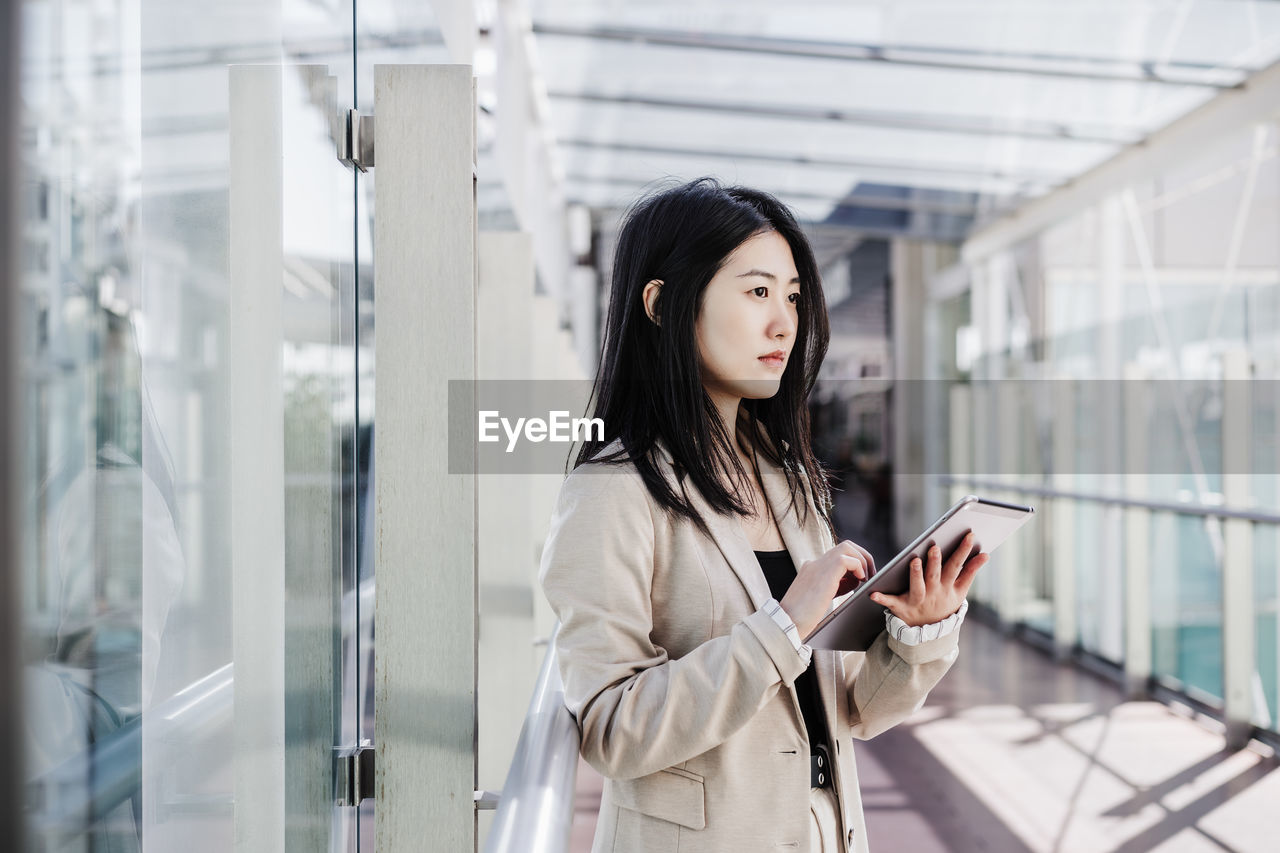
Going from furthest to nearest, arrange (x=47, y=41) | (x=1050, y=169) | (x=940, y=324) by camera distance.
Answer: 1. (x=940, y=324)
2. (x=1050, y=169)
3. (x=47, y=41)

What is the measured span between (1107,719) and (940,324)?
549cm

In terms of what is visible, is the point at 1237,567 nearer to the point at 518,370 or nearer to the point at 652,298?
the point at 518,370

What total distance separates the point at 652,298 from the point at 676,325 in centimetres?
6

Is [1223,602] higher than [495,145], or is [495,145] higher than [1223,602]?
[495,145]

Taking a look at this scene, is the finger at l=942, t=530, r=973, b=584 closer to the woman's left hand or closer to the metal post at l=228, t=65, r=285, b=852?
the woman's left hand

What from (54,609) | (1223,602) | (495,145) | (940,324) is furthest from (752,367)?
(940,324)

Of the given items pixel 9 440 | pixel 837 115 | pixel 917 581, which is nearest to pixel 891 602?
pixel 917 581

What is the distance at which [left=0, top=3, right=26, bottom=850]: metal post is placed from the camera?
8.7 inches

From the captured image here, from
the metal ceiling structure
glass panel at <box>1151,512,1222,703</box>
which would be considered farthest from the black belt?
glass panel at <box>1151,512,1222,703</box>

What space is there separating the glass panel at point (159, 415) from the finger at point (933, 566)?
683mm

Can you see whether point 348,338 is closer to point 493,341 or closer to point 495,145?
point 493,341

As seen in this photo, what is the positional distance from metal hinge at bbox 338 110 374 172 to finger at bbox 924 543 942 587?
2.55ft

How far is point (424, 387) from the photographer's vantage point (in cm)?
108

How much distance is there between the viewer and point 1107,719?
499 centimetres
